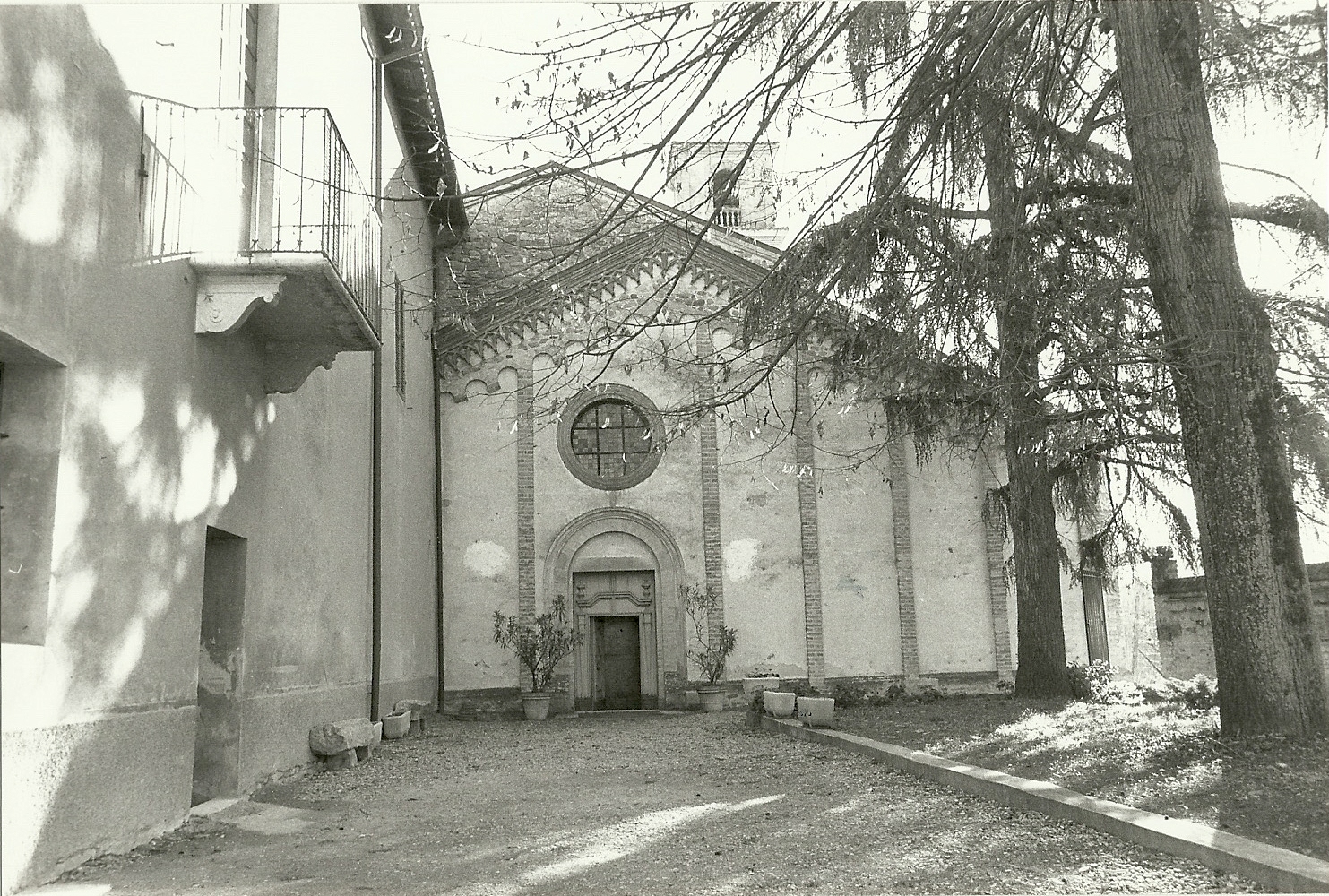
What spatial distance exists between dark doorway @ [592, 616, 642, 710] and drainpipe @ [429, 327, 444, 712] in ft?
8.33

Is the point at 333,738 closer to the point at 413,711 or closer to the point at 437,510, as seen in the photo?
the point at 413,711

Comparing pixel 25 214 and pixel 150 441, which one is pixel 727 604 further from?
pixel 25 214

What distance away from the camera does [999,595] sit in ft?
55.0

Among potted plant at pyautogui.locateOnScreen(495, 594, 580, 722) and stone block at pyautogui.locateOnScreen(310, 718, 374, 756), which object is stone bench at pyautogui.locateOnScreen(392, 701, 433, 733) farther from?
stone block at pyautogui.locateOnScreen(310, 718, 374, 756)

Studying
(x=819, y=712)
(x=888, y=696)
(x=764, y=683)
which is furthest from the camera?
(x=888, y=696)

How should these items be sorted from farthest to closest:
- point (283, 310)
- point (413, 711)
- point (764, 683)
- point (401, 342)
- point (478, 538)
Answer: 1. point (478, 538)
2. point (764, 683)
3. point (401, 342)
4. point (413, 711)
5. point (283, 310)

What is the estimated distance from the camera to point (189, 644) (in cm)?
598

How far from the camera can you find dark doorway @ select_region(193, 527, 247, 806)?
6.89 meters

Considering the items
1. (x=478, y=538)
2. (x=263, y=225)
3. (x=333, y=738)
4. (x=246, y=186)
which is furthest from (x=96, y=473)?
(x=478, y=538)

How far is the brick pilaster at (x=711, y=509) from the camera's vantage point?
1666 centimetres

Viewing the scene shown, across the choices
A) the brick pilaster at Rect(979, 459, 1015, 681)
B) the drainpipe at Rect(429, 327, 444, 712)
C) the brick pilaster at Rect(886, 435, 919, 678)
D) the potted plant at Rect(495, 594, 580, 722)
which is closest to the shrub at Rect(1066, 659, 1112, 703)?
the brick pilaster at Rect(979, 459, 1015, 681)

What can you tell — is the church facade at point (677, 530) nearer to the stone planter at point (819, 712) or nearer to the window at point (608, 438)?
the window at point (608, 438)

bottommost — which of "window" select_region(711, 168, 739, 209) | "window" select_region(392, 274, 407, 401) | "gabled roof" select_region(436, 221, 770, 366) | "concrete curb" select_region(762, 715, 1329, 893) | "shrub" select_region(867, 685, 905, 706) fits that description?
"shrub" select_region(867, 685, 905, 706)

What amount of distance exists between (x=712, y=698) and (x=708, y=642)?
3.12ft
